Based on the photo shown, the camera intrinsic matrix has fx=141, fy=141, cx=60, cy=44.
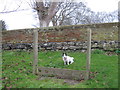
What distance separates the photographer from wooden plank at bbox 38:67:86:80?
4262 millimetres

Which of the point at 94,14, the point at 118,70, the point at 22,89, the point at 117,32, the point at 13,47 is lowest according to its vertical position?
the point at 22,89

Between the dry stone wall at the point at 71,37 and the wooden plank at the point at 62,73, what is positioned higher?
the dry stone wall at the point at 71,37

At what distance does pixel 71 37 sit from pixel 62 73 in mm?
3578

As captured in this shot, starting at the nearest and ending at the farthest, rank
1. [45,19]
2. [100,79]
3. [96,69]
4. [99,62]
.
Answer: [100,79], [96,69], [99,62], [45,19]

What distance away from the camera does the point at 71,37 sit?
777 centimetres

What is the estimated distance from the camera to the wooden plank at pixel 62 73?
14.0 ft

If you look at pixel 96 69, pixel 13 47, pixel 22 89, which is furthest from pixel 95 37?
pixel 13 47

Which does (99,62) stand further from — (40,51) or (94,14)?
(94,14)

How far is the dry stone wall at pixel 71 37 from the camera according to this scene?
7.11m

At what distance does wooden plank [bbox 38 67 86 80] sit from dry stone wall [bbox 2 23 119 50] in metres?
2.05

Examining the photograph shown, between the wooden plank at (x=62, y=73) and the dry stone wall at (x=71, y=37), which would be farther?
the dry stone wall at (x=71, y=37)

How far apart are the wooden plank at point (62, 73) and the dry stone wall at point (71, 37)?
2.05m

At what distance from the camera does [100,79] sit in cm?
398

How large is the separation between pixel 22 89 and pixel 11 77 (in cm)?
118
